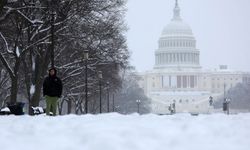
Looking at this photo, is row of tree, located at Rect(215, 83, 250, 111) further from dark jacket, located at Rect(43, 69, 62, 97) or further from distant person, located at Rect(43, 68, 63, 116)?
dark jacket, located at Rect(43, 69, 62, 97)

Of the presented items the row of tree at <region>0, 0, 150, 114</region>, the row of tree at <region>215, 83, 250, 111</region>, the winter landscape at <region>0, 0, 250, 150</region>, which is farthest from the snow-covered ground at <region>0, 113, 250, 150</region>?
the row of tree at <region>215, 83, 250, 111</region>

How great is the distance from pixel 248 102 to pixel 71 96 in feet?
406

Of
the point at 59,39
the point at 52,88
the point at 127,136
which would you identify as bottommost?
the point at 127,136

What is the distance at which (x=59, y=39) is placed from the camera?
38.5m

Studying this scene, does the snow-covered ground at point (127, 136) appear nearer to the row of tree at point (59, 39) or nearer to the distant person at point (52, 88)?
the distant person at point (52, 88)

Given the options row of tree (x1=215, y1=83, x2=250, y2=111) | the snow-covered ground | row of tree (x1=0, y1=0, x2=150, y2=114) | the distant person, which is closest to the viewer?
the snow-covered ground

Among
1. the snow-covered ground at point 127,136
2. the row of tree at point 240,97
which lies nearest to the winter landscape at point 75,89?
the snow-covered ground at point 127,136

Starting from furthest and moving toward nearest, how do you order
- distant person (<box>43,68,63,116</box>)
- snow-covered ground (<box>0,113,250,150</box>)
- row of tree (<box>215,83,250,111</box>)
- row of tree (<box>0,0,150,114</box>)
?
row of tree (<box>215,83,250,111</box>) → row of tree (<box>0,0,150,114</box>) → distant person (<box>43,68,63,116</box>) → snow-covered ground (<box>0,113,250,150</box>)

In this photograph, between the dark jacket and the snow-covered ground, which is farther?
the dark jacket

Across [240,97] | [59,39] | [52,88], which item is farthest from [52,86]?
[240,97]

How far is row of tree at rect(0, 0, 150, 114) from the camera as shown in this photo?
3434 cm

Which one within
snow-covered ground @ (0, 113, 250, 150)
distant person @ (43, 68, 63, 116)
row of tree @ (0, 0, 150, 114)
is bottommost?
snow-covered ground @ (0, 113, 250, 150)

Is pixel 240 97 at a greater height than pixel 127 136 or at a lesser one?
greater

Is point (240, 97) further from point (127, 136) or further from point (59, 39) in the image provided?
point (127, 136)
